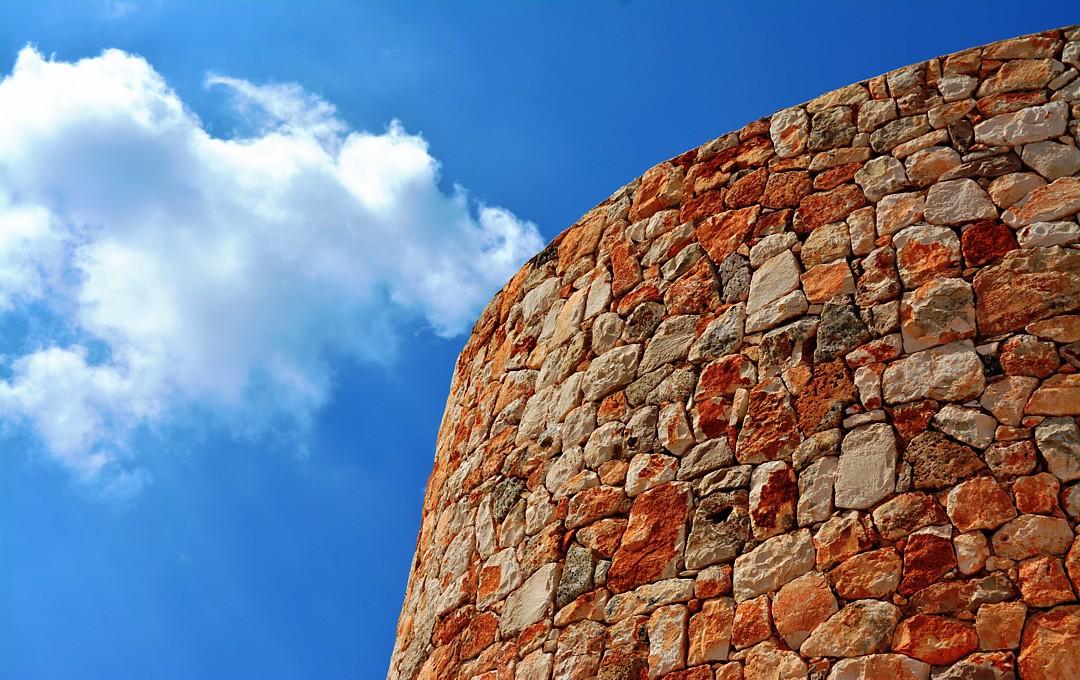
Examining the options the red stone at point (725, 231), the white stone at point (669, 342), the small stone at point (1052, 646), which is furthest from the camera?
the red stone at point (725, 231)

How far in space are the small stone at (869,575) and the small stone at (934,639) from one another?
0.48 ft

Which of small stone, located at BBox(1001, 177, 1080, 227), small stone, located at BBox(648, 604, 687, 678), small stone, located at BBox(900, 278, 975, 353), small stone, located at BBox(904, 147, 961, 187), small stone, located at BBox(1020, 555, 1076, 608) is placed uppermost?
small stone, located at BBox(904, 147, 961, 187)

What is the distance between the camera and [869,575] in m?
4.29

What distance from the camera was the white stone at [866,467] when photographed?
446 centimetres

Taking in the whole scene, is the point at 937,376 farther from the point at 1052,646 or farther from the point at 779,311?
the point at 1052,646

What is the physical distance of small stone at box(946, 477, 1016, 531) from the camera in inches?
164

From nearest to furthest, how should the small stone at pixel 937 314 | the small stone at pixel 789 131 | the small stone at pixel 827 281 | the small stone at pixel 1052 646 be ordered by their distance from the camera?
1. the small stone at pixel 1052 646
2. the small stone at pixel 937 314
3. the small stone at pixel 827 281
4. the small stone at pixel 789 131

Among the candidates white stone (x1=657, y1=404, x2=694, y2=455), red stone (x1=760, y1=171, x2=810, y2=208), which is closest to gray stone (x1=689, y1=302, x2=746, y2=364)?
white stone (x1=657, y1=404, x2=694, y2=455)

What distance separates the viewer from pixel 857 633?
421 cm

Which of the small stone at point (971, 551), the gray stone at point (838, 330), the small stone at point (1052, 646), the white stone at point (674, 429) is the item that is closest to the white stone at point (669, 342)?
the white stone at point (674, 429)

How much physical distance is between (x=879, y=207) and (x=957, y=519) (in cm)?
153

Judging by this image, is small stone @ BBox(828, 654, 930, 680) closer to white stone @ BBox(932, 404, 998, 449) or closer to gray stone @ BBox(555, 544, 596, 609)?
white stone @ BBox(932, 404, 998, 449)

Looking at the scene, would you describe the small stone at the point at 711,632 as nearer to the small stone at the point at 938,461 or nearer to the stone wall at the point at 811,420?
the stone wall at the point at 811,420

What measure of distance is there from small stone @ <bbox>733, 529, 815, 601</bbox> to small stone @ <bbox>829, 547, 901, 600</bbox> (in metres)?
0.15
